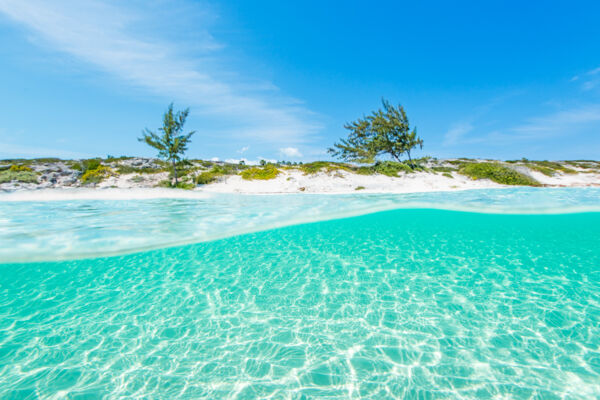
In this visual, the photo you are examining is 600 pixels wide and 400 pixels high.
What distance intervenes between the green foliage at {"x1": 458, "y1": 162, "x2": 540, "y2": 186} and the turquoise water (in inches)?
776

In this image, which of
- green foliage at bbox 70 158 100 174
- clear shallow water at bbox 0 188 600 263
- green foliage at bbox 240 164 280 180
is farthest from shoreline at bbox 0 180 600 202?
green foliage at bbox 70 158 100 174

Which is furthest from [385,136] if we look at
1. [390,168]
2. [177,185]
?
[177,185]

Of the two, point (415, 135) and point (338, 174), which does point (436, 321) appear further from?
point (415, 135)

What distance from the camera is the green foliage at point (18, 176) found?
23.0 meters

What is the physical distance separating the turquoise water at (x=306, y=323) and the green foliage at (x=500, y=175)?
19711 mm

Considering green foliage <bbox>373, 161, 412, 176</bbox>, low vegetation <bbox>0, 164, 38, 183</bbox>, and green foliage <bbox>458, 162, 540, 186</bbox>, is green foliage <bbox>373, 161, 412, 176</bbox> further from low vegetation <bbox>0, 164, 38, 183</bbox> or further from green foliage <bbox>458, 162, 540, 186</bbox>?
low vegetation <bbox>0, 164, 38, 183</bbox>

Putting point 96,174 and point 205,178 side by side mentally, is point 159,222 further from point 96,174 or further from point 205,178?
point 96,174

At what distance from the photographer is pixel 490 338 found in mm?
3775

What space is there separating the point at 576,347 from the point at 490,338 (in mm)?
1004

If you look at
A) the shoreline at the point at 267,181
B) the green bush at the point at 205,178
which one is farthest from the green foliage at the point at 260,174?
the green bush at the point at 205,178

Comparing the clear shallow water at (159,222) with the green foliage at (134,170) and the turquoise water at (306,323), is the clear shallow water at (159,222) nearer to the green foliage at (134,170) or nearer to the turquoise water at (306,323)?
the turquoise water at (306,323)

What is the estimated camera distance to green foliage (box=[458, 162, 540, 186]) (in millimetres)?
24812

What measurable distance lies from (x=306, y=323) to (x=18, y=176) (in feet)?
105

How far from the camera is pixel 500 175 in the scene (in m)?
25.5
